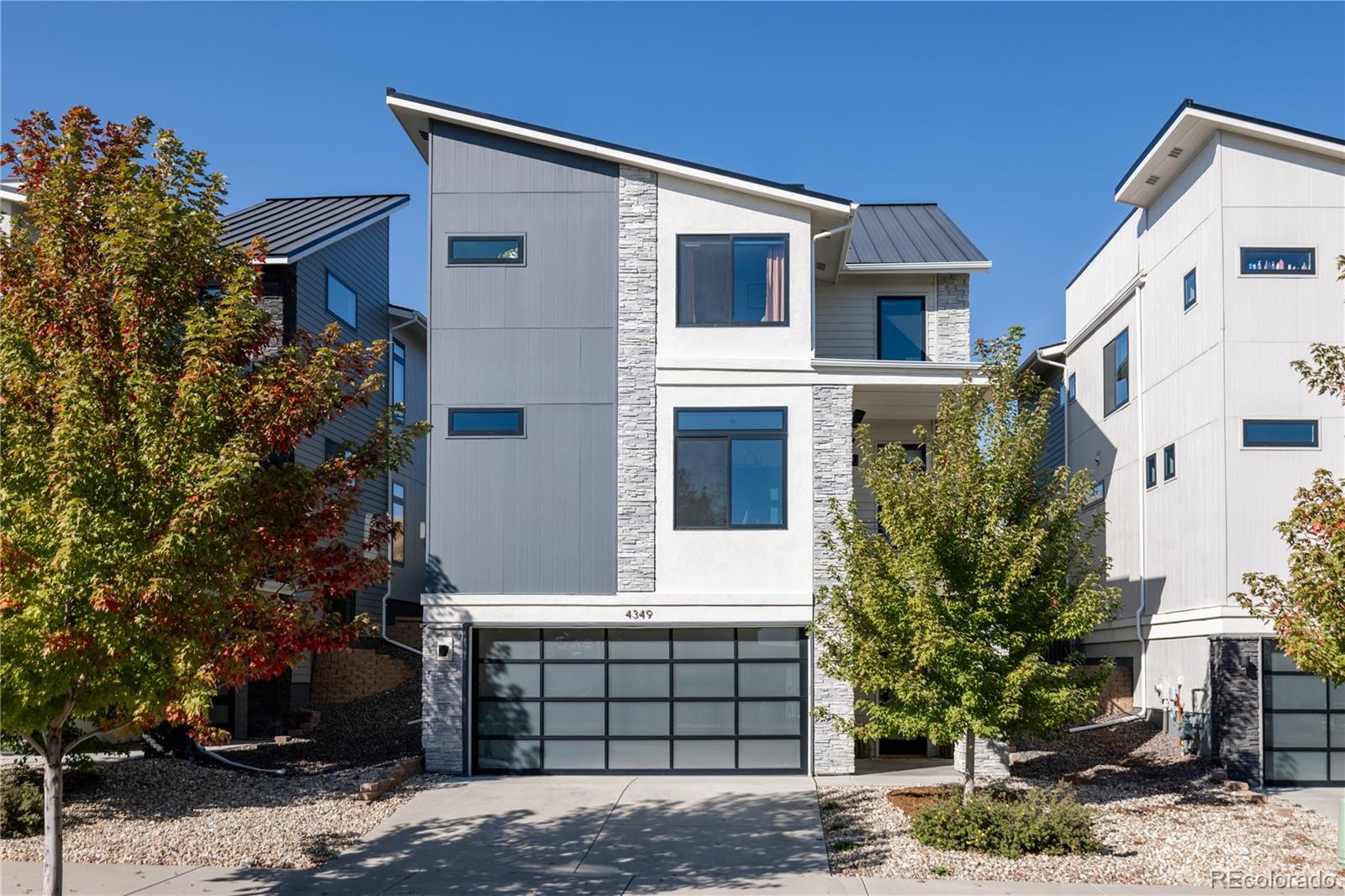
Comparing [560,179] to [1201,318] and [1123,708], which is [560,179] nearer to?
[1201,318]

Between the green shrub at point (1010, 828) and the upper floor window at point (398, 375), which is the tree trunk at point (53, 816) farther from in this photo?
the upper floor window at point (398, 375)

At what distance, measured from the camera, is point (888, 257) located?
2097 cm

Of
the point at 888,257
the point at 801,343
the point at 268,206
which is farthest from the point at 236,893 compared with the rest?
the point at 268,206

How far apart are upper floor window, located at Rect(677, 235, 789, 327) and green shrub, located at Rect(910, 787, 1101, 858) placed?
791 cm

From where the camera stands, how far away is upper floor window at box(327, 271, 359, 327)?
78.4 feet

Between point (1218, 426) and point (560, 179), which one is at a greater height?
point (560, 179)

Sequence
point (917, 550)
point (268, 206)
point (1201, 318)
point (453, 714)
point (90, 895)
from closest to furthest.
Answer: point (90, 895)
point (917, 550)
point (453, 714)
point (1201, 318)
point (268, 206)

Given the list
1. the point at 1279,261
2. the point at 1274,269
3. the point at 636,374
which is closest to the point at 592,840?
the point at 636,374

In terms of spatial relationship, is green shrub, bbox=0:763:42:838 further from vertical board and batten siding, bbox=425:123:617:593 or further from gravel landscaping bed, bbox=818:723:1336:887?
gravel landscaping bed, bbox=818:723:1336:887

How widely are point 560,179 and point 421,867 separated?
10488 mm

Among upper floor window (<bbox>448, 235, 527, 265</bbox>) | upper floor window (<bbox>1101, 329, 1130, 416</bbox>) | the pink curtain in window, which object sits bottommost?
upper floor window (<bbox>1101, 329, 1130, 416</bbox>)

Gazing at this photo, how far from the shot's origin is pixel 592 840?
548 inches

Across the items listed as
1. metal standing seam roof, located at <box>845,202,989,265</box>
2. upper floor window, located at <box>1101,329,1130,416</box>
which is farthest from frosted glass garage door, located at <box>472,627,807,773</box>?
upper floor window, located at <box>1101,329,1130,416</box>

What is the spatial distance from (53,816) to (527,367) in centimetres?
990
